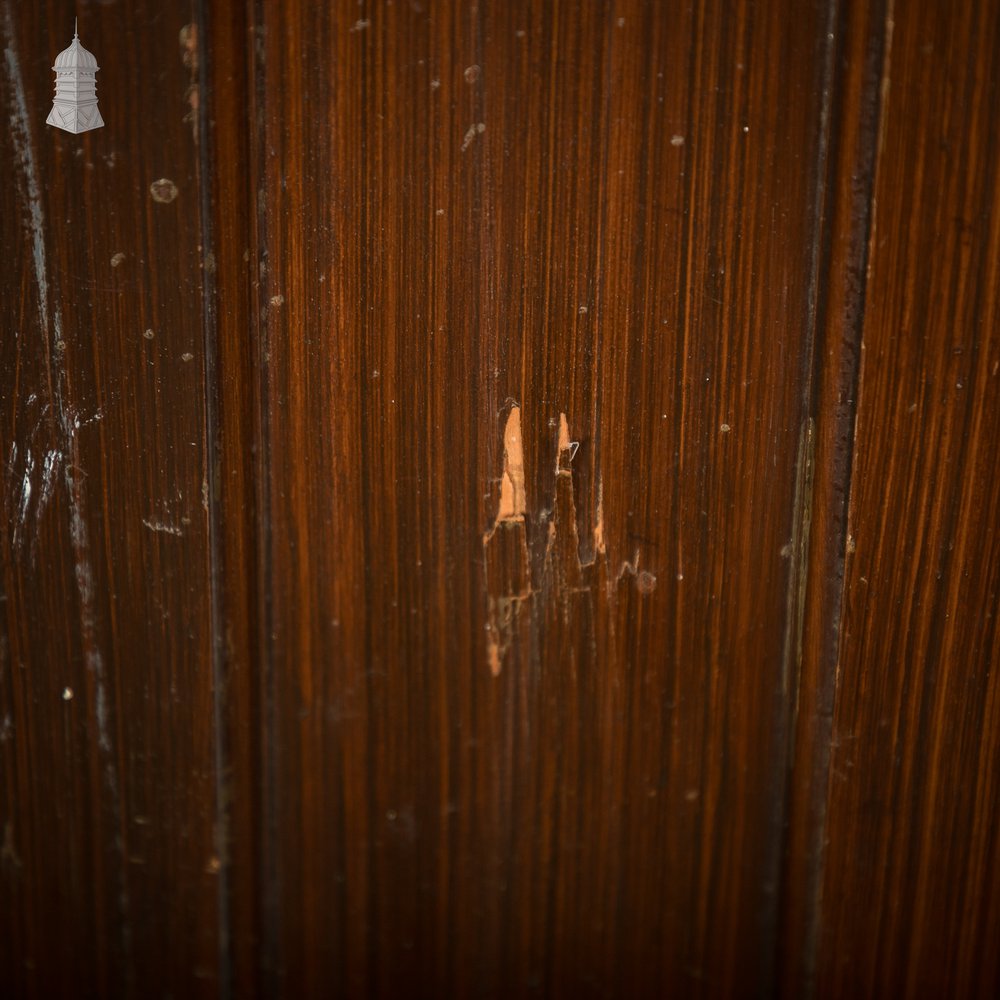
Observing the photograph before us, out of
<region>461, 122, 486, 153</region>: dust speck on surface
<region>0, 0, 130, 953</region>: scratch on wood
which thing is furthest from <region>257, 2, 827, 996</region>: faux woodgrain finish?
<region>0, 0, 130, 953</region>: scratch on wood

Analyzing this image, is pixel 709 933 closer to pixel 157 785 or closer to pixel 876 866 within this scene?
pixel 876 866

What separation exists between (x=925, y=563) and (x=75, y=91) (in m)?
0.54

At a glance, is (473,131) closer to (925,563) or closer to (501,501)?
(501,501)

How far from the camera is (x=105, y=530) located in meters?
0.54

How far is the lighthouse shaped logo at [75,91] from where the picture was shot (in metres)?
0.48

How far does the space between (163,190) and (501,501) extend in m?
0.26

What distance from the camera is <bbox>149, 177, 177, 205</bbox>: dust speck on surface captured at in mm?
496

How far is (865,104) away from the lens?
0.48 meters

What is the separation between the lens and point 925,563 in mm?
527

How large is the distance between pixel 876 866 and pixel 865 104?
17.9 inches

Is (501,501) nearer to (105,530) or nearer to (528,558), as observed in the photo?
(528,558)

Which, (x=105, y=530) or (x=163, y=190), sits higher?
(x=163, y=190)

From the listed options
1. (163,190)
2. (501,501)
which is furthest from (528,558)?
(163,190)

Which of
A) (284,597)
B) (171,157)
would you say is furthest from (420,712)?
(171,157)
